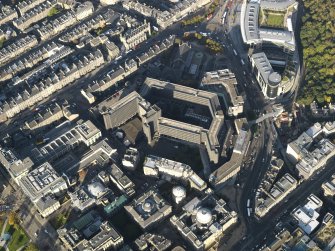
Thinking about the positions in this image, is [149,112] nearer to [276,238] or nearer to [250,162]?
[250,162]

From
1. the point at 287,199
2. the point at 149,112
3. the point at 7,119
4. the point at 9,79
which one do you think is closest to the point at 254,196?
the point at 287,199

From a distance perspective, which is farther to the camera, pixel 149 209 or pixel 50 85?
pixel 50 85

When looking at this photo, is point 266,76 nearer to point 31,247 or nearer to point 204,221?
point 204,221

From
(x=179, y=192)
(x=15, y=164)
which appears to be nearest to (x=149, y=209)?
(x=179, y=192)

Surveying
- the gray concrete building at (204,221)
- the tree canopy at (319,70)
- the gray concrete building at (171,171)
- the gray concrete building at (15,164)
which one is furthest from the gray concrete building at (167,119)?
the tree canopy at (319,70)

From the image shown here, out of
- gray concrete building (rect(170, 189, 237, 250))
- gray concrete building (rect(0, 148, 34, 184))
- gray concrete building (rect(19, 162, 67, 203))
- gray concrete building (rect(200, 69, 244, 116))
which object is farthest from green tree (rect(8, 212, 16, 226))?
gray concrete building (rect(200, 69, 244, 116))

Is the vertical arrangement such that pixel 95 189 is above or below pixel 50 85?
below

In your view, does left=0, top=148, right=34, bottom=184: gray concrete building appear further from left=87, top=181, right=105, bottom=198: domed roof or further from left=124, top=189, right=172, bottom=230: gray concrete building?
left=124, top=189, right=172, bottom=230: gray concrete building

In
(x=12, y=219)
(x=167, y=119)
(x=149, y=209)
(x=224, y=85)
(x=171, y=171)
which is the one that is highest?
(x=224, y=85)
